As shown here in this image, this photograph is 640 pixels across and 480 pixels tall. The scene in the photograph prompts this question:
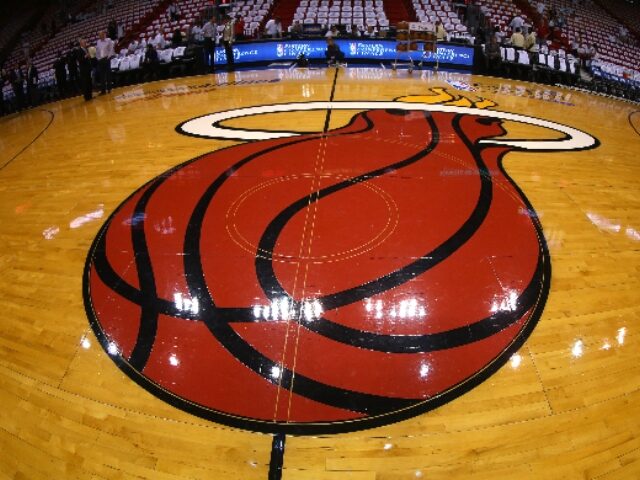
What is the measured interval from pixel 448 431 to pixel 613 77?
42.5 feet

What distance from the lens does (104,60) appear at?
1069cm

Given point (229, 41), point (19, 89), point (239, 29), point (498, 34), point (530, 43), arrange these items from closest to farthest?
point (19, 89), point (530, 43), point (229, 41), point (498, 34), point (239, 29)

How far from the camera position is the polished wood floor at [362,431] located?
92.1 inches

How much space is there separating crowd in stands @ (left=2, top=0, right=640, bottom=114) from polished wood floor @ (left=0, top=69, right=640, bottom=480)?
684 centimetres

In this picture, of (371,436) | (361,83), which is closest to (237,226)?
(371,436)

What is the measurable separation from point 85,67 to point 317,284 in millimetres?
9060

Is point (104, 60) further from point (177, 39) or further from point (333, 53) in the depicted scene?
point (333, 53)

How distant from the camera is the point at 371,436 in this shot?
97.2 inches

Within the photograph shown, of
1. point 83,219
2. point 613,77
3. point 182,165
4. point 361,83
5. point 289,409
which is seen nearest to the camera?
point 289,409

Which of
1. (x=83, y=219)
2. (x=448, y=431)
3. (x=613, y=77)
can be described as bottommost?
(x=448, y=431)

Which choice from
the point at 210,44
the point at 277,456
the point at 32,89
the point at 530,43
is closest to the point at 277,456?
the point at 277,456

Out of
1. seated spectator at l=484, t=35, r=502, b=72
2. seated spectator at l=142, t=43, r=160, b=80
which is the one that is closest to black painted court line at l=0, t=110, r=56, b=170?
seated spectator at l=142, t=43, r=160, b=80

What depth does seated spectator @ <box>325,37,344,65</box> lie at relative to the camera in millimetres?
13062

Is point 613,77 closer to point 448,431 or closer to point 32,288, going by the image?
point 448,431
